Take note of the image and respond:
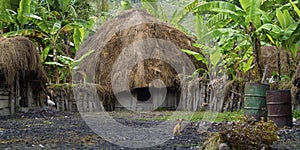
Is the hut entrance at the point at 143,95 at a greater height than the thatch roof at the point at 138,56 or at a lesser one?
lesser

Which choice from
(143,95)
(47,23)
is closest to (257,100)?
(143,95)

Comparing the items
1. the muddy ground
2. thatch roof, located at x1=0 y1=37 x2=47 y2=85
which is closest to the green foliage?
the muddy ground

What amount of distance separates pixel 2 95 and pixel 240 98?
5.65 m

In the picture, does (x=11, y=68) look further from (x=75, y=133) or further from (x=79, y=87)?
(x=75, y=133)

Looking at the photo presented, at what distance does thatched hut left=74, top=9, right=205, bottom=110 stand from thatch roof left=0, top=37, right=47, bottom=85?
2480 mm

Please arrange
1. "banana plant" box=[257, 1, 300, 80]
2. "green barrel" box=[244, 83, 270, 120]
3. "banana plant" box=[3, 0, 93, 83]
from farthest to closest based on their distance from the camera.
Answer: "banana plant" box=[3, 0, 93, 83]
"banana plant" box=[257, 1, 300, 80]
"green barrel" box=[244, 83, 270, 120]

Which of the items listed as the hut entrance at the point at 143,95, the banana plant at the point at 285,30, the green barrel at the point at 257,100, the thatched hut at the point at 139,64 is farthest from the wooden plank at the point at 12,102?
the banana plant at the point at 285,30

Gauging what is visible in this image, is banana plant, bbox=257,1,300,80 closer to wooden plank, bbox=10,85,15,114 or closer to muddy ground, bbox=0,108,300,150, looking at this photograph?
muddy ground, bbox=0,108,300,150

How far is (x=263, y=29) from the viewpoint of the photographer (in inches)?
240

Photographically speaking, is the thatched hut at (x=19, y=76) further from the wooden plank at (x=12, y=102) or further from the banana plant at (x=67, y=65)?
the banana plant at (x=67, y=65)

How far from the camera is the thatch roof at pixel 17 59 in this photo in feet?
27.5

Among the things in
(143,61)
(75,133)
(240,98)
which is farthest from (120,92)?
(75,133)

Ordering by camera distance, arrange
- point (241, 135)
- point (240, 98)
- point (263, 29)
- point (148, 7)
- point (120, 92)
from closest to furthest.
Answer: point (241, 135), point (263, 29), point (240, 98), point (120, 92), point (148, 7)

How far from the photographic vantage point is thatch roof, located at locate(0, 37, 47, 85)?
8.39m
